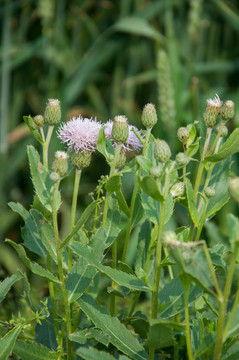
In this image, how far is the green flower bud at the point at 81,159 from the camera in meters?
0.57

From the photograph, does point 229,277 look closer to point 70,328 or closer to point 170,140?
point 70,328

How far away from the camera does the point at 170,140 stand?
1.66 meters

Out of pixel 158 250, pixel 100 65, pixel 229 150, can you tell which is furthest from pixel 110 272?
pixel 100 65

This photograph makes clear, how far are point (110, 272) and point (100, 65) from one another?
1809mm

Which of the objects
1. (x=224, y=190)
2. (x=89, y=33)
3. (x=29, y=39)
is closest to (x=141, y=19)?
(x=89, y=33)

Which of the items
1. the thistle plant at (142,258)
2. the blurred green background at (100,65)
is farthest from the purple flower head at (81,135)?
the blurred green background at (100,65)

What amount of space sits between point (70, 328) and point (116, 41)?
1713mm

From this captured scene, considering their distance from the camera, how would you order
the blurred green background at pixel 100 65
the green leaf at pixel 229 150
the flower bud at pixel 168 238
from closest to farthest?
the flower bud at pixel 168 238 < the green leaf at pixel 229 150 < the blurred green background at pixel 100 65

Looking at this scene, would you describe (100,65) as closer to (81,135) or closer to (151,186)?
(81,135)

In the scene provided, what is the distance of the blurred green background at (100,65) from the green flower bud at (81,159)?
3.58 ft

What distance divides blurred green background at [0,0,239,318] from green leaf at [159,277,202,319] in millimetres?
1158

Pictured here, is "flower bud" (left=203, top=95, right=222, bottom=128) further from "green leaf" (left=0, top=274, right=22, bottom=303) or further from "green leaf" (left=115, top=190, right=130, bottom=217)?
"green leaf" (left=0, top=274, right=22, bottom=303)

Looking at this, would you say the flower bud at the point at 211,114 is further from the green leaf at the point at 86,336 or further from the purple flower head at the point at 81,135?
the green leaf at the point at 86,336

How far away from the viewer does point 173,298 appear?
51 centimetres
